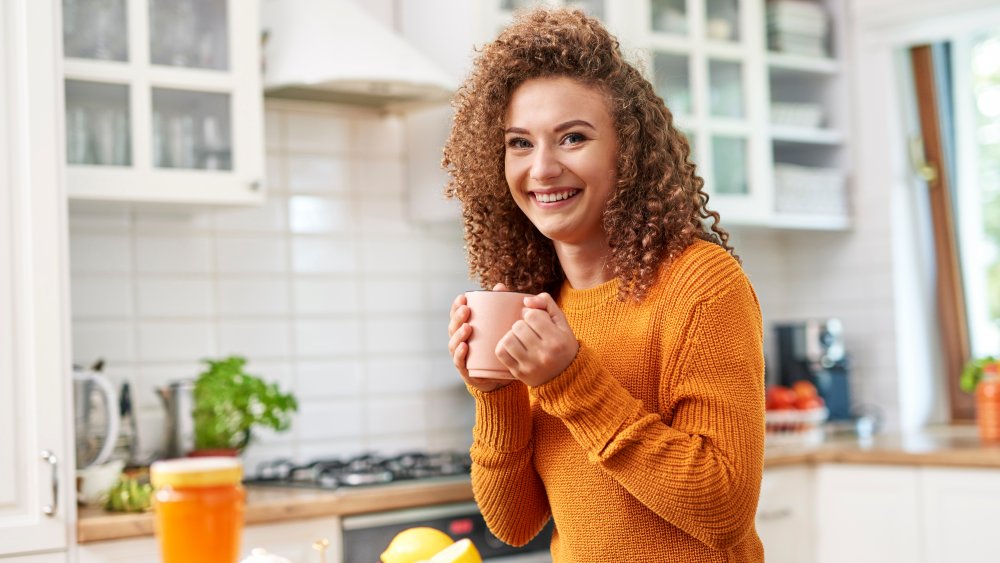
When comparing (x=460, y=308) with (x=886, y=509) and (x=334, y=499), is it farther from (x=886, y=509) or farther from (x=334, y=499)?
(x=886, y=509)

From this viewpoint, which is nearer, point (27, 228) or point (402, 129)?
point (27, 228)

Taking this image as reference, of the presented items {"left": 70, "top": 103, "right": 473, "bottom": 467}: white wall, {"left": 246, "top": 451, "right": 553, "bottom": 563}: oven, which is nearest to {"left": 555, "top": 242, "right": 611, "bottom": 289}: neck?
{"left": 246, "top": 451, "right": 553, "bottom": 563}: oven

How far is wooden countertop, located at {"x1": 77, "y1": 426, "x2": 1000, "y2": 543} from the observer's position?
85.4 inches

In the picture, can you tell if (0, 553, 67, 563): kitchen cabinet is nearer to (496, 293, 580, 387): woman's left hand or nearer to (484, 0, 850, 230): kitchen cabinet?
(496, 293, 580, 387): woman's left hand

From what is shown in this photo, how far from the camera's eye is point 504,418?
1.32 metres

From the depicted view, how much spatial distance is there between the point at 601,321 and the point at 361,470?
1.43m

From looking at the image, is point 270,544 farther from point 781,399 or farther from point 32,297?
point 781,399

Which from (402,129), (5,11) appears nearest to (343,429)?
(402,129)

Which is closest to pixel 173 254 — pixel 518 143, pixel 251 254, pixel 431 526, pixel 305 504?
pixel 251 254

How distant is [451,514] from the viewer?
2.54 metres

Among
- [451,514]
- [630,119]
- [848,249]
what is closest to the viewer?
[630,119]

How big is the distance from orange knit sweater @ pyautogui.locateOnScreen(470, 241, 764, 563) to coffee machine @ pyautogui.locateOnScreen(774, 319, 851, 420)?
8.13ft

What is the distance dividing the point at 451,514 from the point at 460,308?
1421 mm

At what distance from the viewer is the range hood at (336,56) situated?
2703mm
